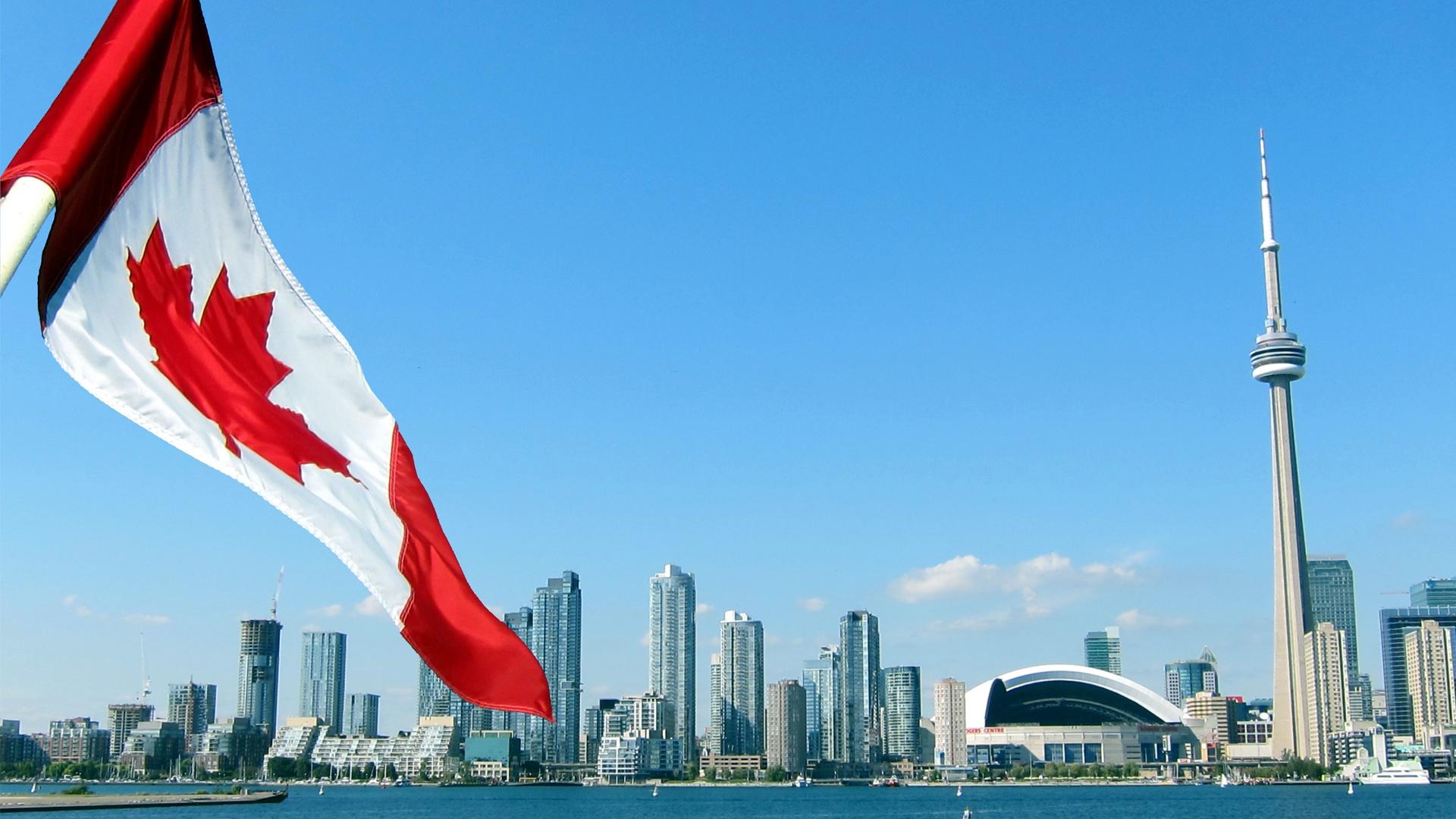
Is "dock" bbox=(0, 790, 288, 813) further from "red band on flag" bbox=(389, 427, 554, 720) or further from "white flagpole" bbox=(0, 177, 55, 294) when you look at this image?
"white flagpole" bbox=(0, 177, 55, 294)

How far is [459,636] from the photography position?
6.92 meters

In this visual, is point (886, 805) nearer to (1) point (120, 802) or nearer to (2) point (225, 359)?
(1) point (120, 802)

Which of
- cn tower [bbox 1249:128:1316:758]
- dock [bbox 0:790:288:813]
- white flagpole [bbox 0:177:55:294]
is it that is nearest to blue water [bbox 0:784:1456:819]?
dock [bbox 0:790:288:813]

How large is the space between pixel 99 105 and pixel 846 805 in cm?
15295

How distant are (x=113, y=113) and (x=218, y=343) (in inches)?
53.5

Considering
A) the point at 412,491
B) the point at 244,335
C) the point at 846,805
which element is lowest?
the point at 846,805

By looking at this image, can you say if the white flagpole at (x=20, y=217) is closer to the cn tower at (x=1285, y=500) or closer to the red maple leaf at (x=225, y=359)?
the red maple leaf at (x=225, y=359)

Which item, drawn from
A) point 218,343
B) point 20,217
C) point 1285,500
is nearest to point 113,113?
point 20,217

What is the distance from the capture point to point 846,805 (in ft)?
503

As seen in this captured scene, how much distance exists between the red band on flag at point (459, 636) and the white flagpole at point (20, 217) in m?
2.21

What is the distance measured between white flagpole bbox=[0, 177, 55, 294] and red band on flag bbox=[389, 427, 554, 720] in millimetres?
2214

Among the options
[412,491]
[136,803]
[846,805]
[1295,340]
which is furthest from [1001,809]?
[412,491]

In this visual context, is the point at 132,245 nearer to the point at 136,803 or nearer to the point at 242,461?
the point at 242,461

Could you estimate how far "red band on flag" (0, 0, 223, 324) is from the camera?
6.01m
